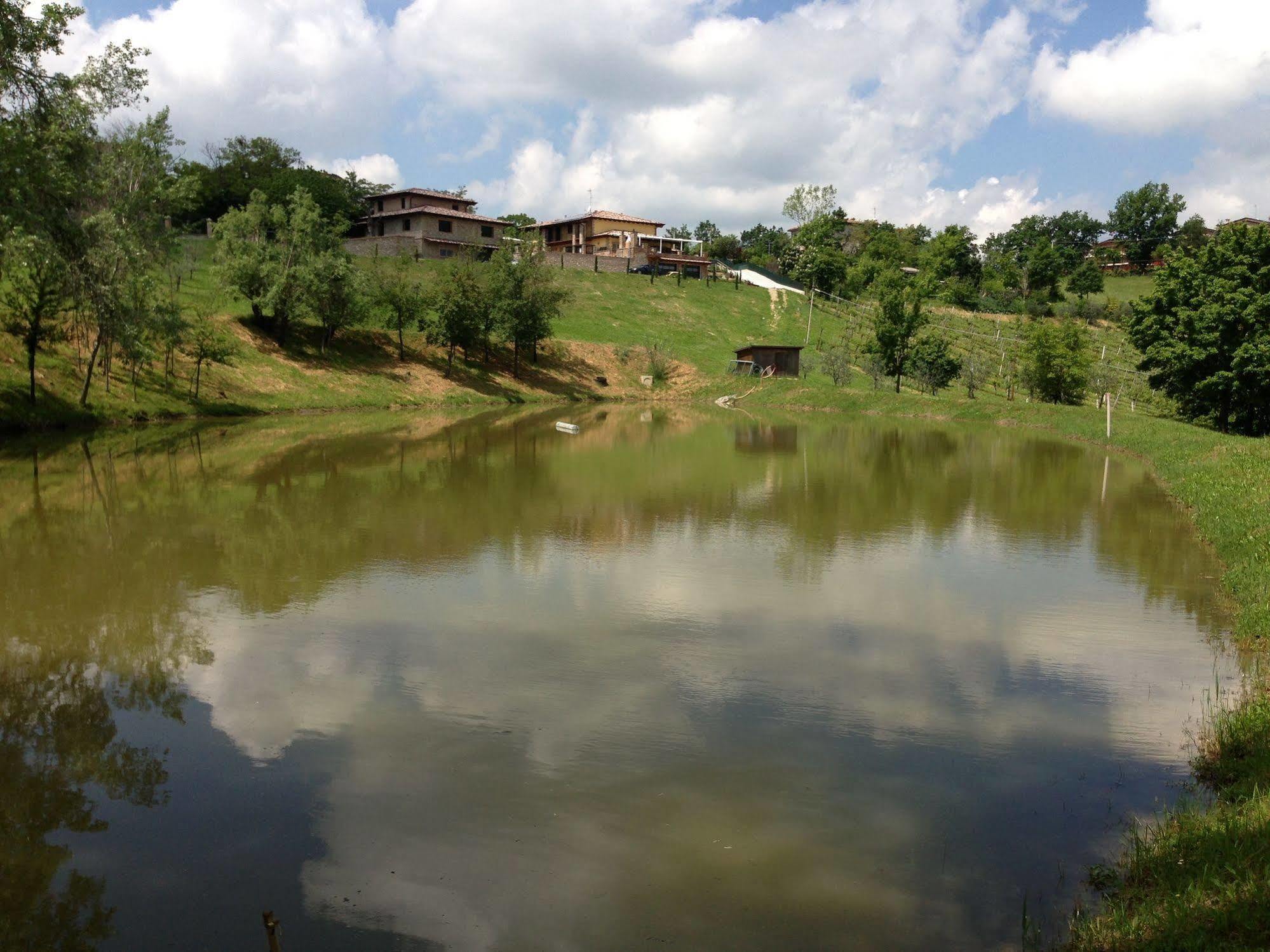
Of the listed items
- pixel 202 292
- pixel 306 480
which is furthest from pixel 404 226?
pixel 306 480

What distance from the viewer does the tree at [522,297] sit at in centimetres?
6569

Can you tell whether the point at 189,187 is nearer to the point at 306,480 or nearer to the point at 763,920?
the point at 306,480

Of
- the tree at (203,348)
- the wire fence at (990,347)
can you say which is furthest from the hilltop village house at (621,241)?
the tree at (203,348)

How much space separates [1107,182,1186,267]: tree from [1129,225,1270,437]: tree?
312 ft

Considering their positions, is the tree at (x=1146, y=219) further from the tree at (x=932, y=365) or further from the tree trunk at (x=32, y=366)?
the tree trunk at (x=32, y=366)

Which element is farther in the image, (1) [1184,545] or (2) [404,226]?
(2) [404,226]

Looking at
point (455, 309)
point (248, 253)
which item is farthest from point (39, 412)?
point (455, 309)

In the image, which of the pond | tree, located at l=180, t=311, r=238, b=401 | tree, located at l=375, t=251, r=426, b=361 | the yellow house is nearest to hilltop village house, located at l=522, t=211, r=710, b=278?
the yellow house

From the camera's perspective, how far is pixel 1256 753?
8641mm

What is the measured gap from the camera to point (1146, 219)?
13638 cm

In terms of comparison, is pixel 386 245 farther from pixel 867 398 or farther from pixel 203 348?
pixel 867 398

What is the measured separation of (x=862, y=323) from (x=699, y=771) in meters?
84.0

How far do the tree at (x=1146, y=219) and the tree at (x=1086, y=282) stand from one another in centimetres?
2769

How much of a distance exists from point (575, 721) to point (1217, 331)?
44179 mm
